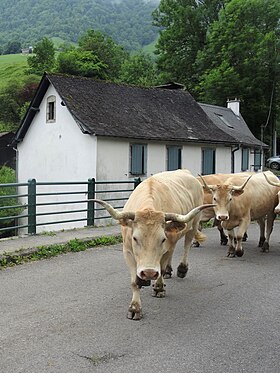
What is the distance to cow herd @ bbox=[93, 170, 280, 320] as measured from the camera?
5.43m

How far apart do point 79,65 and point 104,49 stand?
14.3 metres

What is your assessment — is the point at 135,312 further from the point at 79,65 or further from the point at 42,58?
the point at 42,58

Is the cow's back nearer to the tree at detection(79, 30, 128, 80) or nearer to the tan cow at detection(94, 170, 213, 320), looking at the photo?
the tan cow at detection(94, 170, 213, 320)

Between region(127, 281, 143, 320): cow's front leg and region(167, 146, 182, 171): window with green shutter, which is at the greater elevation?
region(167, 146, 182, 171): window with green shutter

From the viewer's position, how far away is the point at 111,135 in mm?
22844

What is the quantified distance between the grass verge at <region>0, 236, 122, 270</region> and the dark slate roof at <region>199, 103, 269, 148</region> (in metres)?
21.4

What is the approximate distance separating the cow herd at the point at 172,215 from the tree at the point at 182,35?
1448 inches

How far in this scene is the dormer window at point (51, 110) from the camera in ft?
82.9

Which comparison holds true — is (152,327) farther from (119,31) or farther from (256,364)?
(119,31)

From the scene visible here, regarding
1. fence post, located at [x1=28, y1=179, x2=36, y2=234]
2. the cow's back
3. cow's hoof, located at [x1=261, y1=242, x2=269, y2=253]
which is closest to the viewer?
the cow's back

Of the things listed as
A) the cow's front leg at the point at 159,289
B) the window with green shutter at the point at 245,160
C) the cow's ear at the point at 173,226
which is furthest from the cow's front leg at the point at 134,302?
the window with green shutter at the point at 245,160

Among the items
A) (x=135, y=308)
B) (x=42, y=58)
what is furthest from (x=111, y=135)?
(x=42, y=58)

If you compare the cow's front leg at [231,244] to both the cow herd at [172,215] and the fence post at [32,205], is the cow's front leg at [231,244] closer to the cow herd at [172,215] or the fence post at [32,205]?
the cow herd at [172,215]

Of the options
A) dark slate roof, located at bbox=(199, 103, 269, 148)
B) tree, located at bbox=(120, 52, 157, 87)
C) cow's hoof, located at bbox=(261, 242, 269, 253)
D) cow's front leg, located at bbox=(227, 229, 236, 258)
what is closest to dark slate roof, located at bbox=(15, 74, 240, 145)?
dark slate roof, located at bbox=(199, 103, 269, 148)
